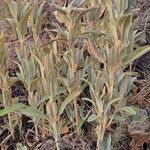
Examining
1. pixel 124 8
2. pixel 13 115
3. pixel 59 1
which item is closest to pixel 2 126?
pixel 13 115

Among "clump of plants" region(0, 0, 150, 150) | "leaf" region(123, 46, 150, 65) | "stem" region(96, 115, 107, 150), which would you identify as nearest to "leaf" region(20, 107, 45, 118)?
"clump of plants" region(0, 0, 150, 150)

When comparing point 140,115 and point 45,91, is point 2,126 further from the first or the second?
point 140,115

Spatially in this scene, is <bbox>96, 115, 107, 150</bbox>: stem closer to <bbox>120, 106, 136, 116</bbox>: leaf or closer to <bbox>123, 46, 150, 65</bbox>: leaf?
<bbox>120, 106, 136, 116</bbox>: leaf

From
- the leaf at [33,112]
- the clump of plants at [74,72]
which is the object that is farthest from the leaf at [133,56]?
the leaf at [33,112]

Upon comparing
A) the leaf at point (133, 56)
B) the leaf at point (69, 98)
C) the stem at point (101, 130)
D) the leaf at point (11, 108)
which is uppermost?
the leaf at point (133, 56)

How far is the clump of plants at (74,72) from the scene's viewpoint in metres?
1.46

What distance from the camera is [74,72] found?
5.16 ft

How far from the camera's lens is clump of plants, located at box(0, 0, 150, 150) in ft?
4.79

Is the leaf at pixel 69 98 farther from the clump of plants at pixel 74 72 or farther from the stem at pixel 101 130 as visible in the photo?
the stem at pixel 101 130

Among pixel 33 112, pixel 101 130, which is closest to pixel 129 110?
pixel 101 130

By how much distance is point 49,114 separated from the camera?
60.4 inches

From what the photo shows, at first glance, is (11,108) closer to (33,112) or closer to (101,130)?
(33,112)

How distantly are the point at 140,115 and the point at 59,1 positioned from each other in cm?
95

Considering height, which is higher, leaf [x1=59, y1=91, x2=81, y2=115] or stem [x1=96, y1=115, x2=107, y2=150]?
leaf [x1=59, y1=91, x2=81, y2=115]
